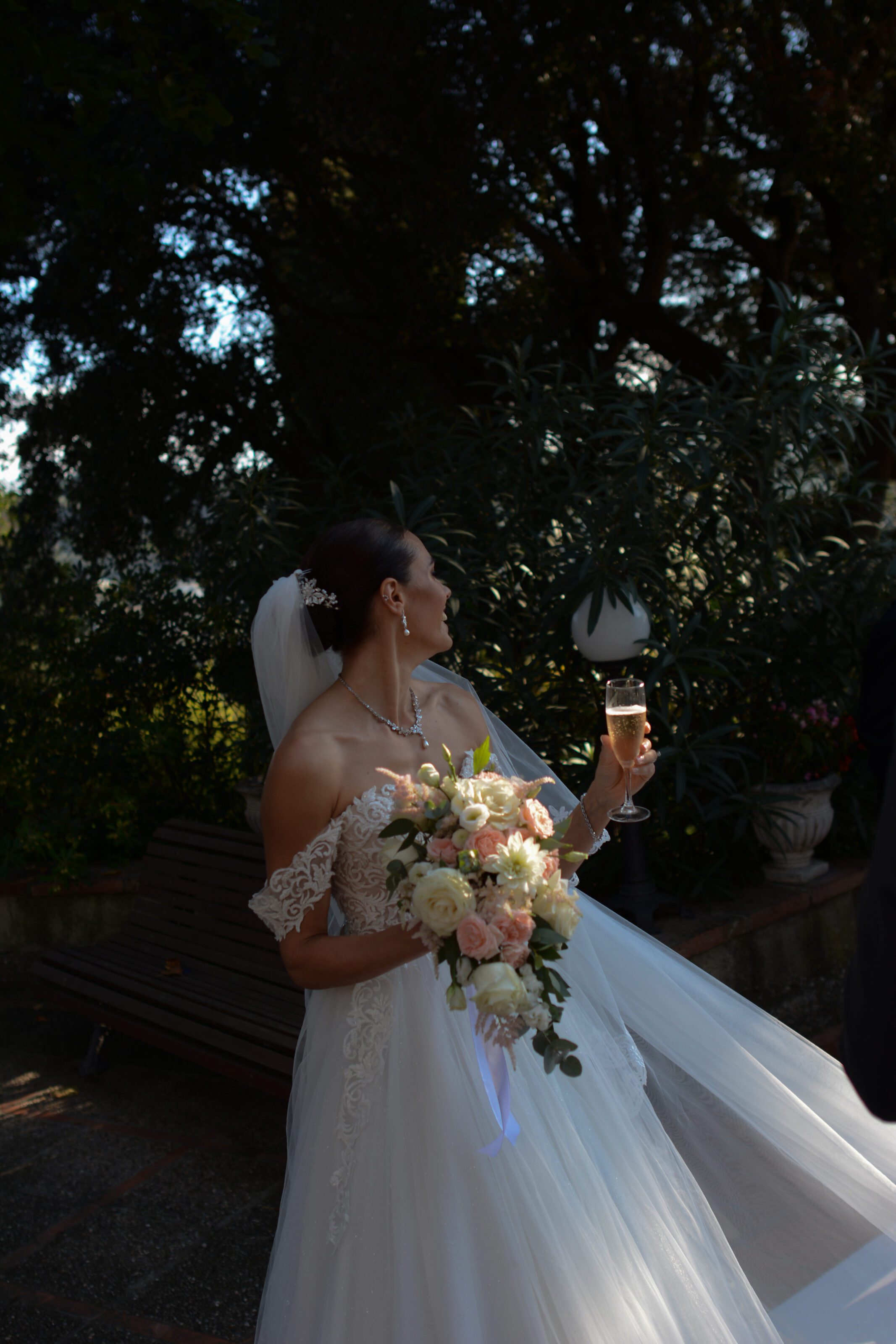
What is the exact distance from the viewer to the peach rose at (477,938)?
171 cm

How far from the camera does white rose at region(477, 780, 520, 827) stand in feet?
6.00

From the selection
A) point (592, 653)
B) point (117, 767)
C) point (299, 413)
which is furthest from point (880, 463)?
point (117, 767)

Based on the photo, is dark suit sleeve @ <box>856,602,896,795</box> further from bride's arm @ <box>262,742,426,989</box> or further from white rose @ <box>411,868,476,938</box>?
white rose @ <box>411,868,476,938</box>

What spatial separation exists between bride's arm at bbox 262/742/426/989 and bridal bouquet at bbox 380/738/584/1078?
325 millimetres

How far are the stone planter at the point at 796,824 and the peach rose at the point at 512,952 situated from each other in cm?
285

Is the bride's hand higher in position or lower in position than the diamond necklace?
lower

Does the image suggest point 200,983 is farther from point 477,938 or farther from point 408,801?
point 477,938

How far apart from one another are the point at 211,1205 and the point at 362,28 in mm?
6307

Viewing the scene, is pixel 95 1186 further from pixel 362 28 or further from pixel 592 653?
pixel 362 28

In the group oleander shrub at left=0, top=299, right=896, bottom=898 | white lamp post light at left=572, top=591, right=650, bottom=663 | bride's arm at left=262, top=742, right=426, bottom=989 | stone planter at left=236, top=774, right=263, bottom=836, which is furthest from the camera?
stone planter at left=236, top=774, right=263, bottom=836

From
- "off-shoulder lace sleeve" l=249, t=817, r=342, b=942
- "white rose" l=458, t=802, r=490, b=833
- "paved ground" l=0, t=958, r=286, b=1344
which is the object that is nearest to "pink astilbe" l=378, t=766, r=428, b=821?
"white rose" l=458, t=802, r=490, b=833

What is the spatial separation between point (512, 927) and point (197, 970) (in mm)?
2657

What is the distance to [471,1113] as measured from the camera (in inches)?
81.5

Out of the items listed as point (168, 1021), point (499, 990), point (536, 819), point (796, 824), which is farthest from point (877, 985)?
point (796, 824)
